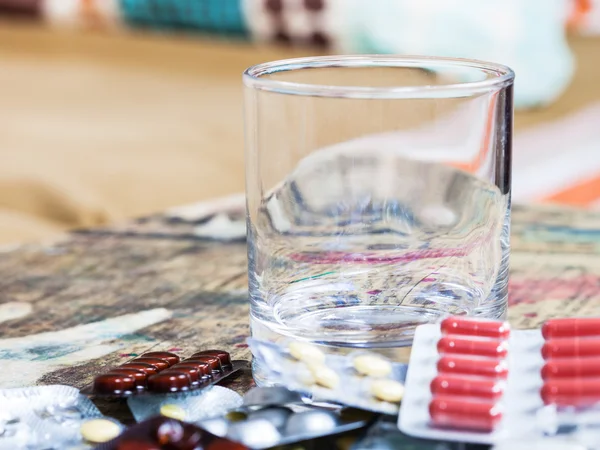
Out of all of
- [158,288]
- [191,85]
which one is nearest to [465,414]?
[158,288]

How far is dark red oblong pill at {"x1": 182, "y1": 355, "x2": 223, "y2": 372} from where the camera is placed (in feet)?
1.41

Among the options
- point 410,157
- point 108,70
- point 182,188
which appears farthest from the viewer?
point 108,70

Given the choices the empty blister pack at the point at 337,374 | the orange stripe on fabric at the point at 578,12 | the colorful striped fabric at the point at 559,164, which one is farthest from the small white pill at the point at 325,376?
the orange stripe on fabric at the point at 578,12

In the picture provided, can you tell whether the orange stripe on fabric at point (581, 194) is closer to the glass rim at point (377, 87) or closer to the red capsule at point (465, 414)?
the glass rim at point (377, 87)

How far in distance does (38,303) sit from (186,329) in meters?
0.12

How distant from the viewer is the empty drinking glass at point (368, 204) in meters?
0.42

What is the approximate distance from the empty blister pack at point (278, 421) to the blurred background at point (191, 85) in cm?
50

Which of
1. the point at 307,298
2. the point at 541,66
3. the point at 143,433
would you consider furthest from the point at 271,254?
the point at 541,66

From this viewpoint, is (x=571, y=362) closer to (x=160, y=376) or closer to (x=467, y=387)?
(x=467, y=387)

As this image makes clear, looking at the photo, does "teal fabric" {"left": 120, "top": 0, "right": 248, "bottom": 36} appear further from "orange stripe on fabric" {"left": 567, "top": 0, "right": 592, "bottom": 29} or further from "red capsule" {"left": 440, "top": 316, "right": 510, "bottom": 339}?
"red capsule" {"left": 440, "top": 316, "right": 510, "bottom": 339}

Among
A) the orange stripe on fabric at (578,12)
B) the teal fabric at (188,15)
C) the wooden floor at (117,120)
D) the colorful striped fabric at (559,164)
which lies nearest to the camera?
the wooden floor at (117,120)

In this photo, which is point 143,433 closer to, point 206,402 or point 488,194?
point 206,402

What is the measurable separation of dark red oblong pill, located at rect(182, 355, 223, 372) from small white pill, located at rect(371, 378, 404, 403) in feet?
0.28

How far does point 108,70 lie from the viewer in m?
1.54
